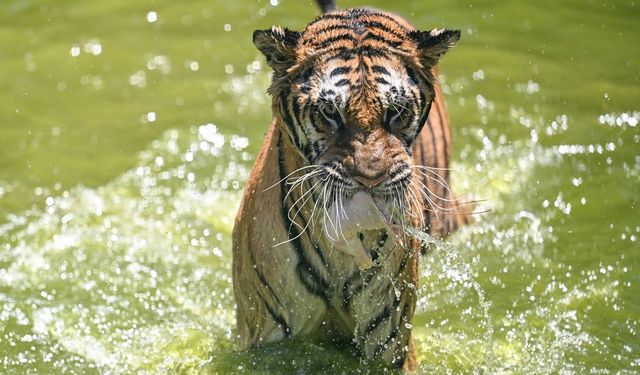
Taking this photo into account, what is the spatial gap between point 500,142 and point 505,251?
3.52 feet

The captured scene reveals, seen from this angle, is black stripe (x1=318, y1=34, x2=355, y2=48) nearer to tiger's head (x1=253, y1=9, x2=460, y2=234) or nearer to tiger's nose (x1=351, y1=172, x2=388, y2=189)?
tiger's head (x1=253, y1=9, x2=460, y2=234)

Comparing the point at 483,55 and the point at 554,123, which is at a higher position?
the point at 483,55

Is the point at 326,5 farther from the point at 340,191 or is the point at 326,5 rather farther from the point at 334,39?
the point at 340,191

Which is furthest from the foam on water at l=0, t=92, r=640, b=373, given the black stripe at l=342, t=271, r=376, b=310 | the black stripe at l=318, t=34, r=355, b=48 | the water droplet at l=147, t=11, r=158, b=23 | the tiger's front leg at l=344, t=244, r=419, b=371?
the water droplet at l=147, t=11, r=158, b=23

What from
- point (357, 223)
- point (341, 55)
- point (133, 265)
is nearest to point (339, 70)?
point (341, 55)

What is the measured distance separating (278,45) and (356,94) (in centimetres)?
31

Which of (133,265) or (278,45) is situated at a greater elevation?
(278,45)

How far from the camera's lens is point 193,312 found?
4.45 meters

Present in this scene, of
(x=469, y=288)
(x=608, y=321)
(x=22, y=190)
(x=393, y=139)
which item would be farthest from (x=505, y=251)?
(x=22, y=190)

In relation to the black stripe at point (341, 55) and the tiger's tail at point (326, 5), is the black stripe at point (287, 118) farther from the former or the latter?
the tiger's tail at point (326, 5)

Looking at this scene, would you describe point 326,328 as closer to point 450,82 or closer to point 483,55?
point 450,82

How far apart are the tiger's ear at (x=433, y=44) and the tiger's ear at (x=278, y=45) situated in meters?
0.38

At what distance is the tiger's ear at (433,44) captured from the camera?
3129 mm

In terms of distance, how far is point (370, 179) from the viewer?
2.86 metres
